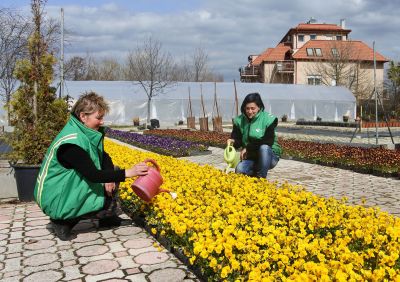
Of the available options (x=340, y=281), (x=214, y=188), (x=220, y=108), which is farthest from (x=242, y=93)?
(x=340, y=281)

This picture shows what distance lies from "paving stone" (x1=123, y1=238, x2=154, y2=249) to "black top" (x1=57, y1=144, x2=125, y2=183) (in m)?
0.71

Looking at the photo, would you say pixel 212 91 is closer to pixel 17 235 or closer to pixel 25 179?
pixel 25 179

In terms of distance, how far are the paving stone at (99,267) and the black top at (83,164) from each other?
2.52 ft

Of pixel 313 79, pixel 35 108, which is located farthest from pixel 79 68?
pixel 35 108

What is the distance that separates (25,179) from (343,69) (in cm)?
4895

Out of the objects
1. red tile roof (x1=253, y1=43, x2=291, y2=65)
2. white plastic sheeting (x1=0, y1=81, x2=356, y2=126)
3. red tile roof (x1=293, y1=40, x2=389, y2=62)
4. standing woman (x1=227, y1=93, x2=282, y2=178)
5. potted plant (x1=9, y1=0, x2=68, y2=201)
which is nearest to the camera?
standing woman (x1=227, y1=93, x2=282, y2=178)

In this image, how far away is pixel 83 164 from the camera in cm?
397

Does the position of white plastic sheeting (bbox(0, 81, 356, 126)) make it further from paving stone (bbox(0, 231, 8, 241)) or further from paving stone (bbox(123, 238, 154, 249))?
paving stone (bbox(123, 238, 154, 249))

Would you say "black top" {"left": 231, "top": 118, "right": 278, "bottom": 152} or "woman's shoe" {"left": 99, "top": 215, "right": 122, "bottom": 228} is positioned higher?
"black top" {"left": 231, "top": 118, "right": 278, "bottom": 152}

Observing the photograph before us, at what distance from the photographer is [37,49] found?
22.7ft

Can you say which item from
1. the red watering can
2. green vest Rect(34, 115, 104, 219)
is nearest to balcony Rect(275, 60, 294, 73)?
the red watering can

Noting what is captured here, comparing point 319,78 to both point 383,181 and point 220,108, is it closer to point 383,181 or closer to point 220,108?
point 220,108

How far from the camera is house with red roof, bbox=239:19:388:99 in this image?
48.2 meters

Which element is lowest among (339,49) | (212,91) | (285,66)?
(212,91)
